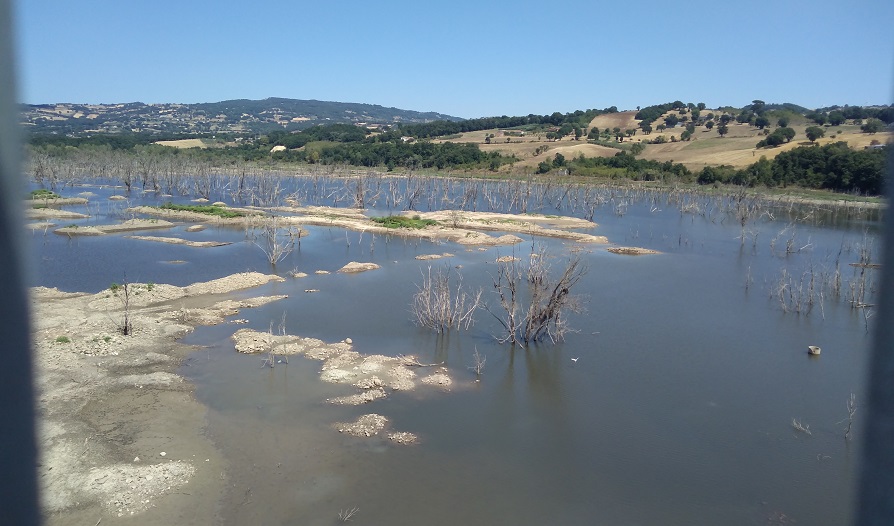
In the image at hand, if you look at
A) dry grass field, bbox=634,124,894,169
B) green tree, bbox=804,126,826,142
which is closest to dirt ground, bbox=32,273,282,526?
dry grass field, bbox=634,124,894,169

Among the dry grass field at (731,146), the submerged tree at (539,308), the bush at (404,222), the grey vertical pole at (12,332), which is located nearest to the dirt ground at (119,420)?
the grey vertical pole at (12,332)

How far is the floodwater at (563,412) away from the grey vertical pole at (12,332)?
3217mm

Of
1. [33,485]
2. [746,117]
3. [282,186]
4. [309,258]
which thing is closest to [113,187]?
[282,186]

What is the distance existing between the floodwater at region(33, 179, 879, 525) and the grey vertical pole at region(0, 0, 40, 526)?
322 centimetres

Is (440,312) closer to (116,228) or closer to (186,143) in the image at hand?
(116,228)

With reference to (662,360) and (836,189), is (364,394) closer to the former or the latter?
(662,360)

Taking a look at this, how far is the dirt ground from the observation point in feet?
25.3

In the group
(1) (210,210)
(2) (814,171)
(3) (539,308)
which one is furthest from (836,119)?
(3) (539,308)

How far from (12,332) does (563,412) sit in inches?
427

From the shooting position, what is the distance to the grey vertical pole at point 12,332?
158cm

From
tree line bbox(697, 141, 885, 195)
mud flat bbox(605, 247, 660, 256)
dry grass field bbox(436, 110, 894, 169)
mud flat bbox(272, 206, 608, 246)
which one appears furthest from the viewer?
dry grass field bbox(436, 110, 894, 169)

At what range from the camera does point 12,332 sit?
1656 millimetres

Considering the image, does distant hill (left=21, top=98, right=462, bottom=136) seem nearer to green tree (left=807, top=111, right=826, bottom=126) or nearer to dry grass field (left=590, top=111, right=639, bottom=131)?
dry grass field (left=590, top=111, right=639, bottom=131)

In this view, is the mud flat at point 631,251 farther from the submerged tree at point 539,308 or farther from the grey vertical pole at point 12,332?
the grey vertical pole at point 12,332
